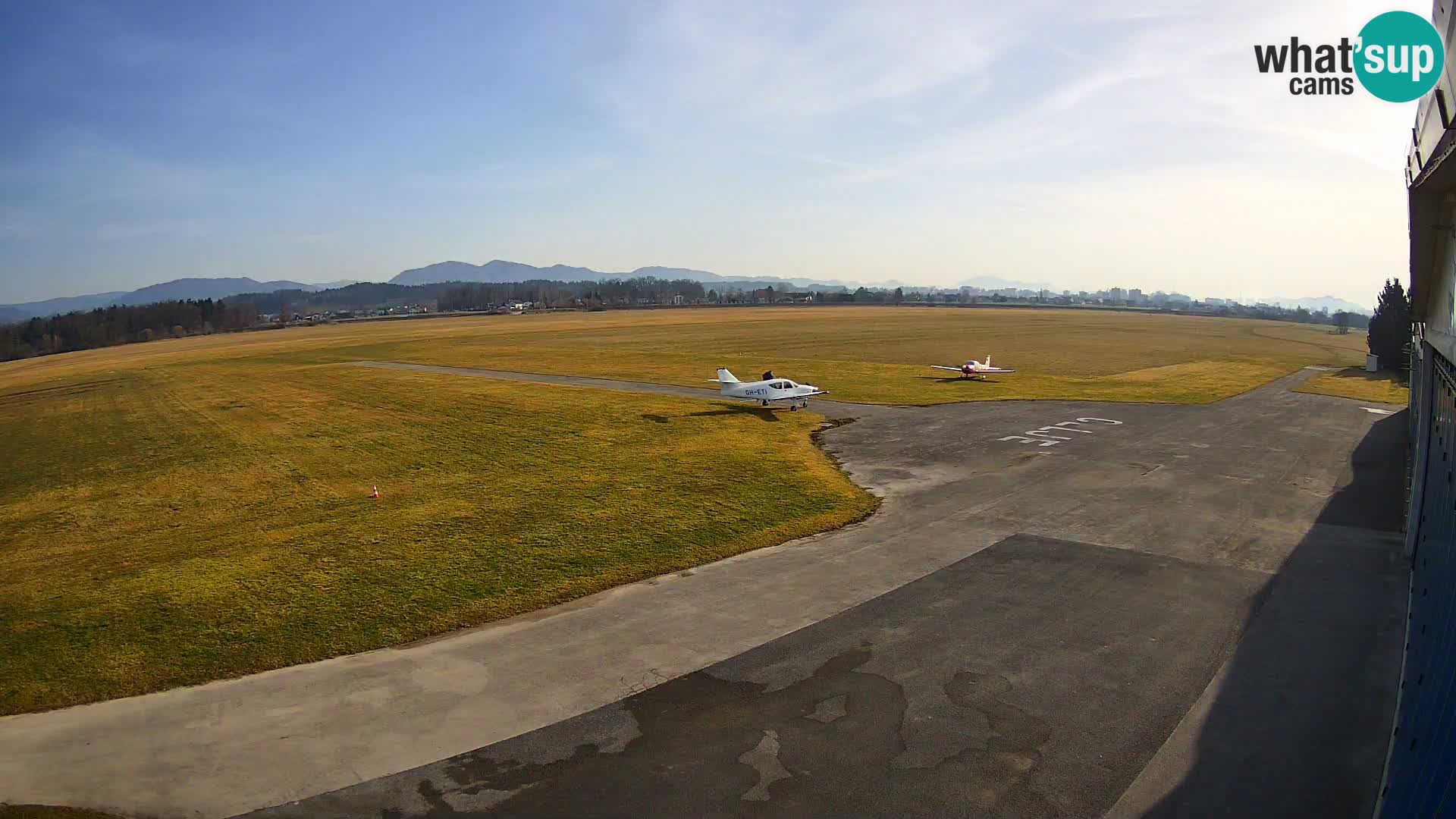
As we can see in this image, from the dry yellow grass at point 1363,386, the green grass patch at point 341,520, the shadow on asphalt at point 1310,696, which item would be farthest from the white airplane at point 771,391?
the dry yellow grass at point 1363,386

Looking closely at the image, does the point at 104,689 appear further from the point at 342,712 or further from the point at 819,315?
the point at 819,315

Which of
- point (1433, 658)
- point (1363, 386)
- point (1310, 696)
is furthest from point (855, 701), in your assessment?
point (1363, 386)

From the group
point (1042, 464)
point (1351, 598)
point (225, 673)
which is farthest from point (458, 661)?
point (1042, 464)

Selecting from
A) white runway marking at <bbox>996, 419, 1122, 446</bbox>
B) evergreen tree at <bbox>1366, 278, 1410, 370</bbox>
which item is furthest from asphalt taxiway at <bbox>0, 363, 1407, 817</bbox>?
evergreen tree at <bbox>1366, 278, 1410, 370</bbox>

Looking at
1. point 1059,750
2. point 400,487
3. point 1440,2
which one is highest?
point 1440,2

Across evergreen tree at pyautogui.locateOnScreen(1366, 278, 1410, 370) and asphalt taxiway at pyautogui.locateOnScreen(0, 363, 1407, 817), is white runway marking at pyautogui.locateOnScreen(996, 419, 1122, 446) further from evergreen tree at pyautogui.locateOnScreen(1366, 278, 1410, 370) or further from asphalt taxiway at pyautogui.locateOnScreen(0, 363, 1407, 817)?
evergreen tree at pyautogui.locateOnScreen(1366, 278, 1410, 370)

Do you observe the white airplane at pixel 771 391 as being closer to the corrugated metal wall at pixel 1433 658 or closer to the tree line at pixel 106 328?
the corrugated metal wall at pixel 1433 658

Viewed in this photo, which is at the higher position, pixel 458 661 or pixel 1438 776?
pixel 1438 776

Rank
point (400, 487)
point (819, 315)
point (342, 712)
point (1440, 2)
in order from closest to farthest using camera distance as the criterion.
A: point (1440, 2) → point (342, 712) → point (400, 487) → point (819, 315)
